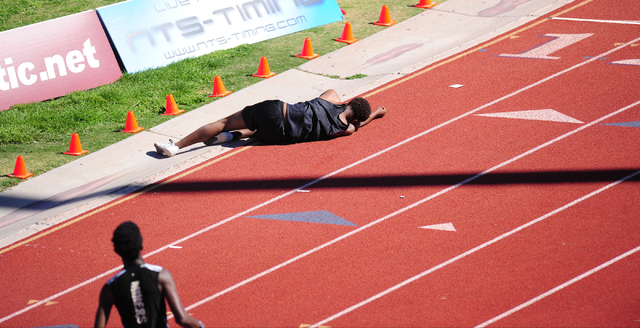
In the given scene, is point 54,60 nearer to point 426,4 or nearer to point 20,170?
point 20,170

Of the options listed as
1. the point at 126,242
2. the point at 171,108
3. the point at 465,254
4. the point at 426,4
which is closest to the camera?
the point at 126,242

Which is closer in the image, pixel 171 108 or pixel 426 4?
pixel 171 108

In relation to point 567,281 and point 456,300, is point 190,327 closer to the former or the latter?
point 456,300

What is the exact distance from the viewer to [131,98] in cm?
1149

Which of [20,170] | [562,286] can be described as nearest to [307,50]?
[20,170]

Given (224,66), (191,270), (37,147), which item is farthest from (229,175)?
(224,66)

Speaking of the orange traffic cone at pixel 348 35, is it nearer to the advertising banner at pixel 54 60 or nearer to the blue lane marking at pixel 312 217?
the advertising banner at pixel 54 60

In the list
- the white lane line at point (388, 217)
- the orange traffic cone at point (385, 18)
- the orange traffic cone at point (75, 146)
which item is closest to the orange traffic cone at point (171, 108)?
the orange traffic cone at point (75, 146)

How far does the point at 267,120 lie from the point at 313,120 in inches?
26.4

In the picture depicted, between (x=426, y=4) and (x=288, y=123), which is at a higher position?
(x=426, y=4)

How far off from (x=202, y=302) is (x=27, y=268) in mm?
2312

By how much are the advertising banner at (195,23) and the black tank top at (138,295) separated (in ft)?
28.0

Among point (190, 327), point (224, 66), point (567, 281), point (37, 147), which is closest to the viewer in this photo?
point (190, 327)

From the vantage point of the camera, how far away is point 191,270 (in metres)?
7.08
